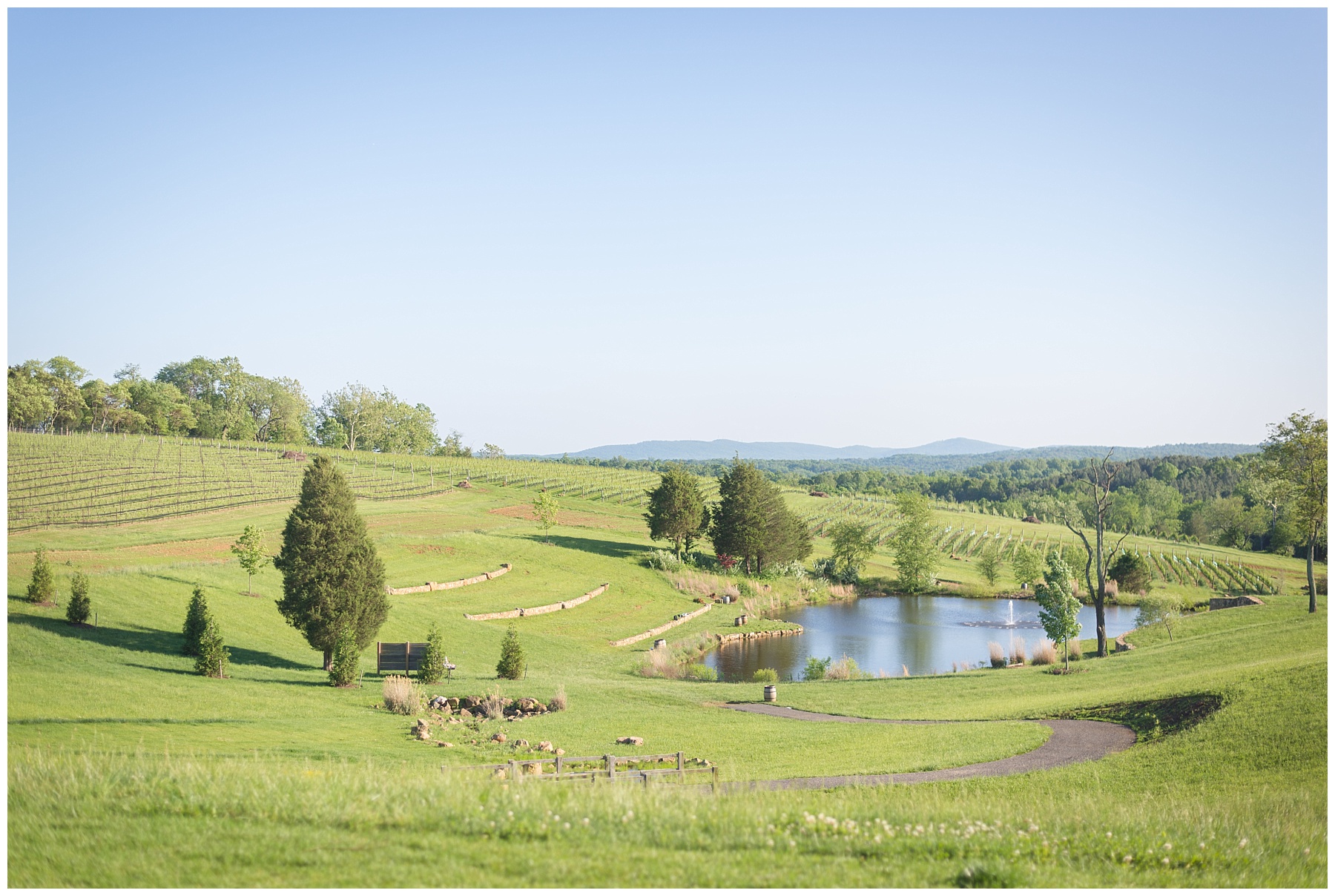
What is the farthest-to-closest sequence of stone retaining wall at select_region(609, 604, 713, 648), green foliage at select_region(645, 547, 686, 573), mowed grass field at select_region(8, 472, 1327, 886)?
green foliage at select_region(645, 547, 686, 573)
stone retaining wall at select_region(609, 604, 713, 648)
mowed grass field at select_region(8, 472, 1327, 886)

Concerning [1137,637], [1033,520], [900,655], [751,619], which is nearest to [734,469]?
[751,619]

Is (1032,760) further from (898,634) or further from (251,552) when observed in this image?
(898,634)

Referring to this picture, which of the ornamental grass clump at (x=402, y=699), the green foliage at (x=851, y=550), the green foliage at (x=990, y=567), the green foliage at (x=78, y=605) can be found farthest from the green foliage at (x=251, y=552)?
the green foliage at (x=990, y=567)

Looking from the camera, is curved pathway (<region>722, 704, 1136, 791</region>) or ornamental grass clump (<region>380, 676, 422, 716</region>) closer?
curved pathway (<region>722, 704, 1136, 791</region>)

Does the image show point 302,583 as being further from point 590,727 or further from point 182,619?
point 590,727

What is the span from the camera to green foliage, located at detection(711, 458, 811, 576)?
65250mm

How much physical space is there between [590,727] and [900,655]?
96.6 feet

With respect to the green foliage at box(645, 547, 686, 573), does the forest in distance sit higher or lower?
higher

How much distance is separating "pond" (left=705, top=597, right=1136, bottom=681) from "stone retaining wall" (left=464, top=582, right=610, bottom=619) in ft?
28.9

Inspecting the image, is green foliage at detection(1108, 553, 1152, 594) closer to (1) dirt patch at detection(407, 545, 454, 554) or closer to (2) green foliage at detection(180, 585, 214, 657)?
(1) dirt patch at detection(407, 545, 454, 554)

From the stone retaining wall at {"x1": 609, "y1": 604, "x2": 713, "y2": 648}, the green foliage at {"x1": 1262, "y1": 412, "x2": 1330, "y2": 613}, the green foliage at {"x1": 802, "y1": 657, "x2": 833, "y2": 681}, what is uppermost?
the green foliage at {"x1": 1262, "y1": 412, "x2": 1330, "y2": 613}

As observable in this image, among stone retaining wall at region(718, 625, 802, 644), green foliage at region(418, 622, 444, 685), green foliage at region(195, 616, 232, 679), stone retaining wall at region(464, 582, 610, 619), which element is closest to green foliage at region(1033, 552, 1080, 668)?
stone retaining wall at region(718, 625, 802, 644)

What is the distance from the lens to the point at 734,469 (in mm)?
66812

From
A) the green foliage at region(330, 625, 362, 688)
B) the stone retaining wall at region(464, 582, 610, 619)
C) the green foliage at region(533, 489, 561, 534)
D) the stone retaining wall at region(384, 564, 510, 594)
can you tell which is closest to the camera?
the green foliage at region(330, 625, 362, 688)
